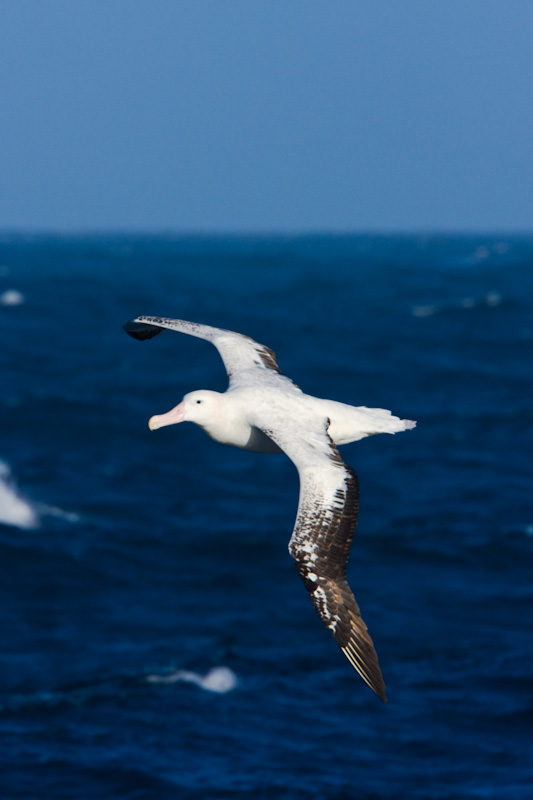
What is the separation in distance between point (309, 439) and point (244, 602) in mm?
24217

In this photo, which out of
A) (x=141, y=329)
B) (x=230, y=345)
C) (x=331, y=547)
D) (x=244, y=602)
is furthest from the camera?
(x=244, y=602)

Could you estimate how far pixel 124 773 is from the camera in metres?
26.9

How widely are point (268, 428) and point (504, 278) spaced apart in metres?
137

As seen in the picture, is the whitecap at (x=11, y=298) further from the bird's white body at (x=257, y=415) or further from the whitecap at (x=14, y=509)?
the bird's white body at (x=257, y=415)

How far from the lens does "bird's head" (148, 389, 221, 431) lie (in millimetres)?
13375

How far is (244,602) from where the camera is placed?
1404 inches

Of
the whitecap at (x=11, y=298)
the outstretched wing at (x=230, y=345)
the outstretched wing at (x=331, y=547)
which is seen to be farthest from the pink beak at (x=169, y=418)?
the whitecap at (x=11, y=298)

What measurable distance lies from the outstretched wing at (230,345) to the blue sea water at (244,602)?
46.5ft

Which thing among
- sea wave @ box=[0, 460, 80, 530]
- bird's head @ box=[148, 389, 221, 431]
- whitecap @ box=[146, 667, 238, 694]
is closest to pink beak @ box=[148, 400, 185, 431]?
bird's head @ box=[148, 389, 221, 431]

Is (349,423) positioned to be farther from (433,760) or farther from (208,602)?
(208,602)

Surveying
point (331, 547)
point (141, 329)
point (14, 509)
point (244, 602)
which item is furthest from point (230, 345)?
point (14, 509)

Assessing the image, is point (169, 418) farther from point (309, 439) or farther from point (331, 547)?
point (331, 547)

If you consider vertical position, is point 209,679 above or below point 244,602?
below

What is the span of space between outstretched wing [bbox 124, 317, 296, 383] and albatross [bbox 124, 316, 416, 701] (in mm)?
15
